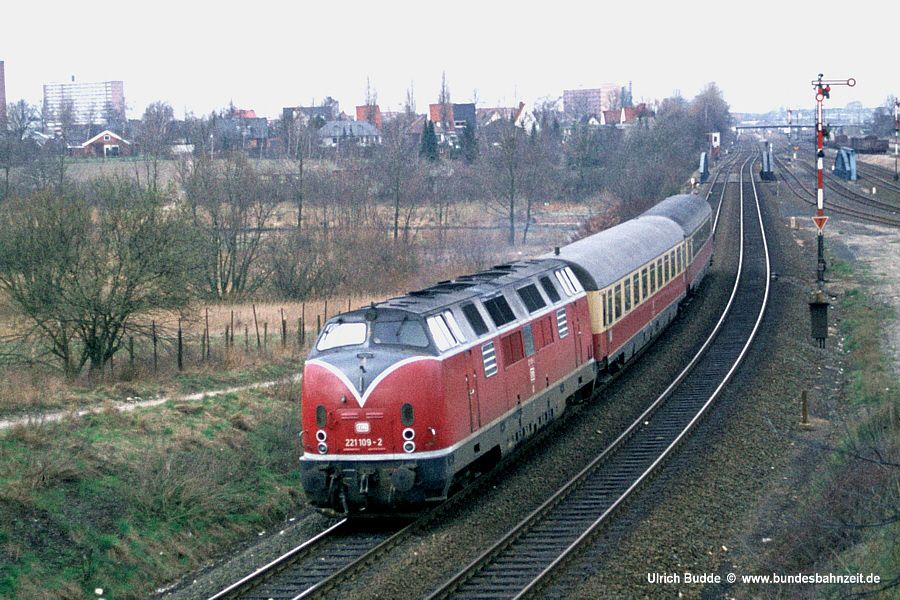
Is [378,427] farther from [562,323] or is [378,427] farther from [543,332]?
[562,323]

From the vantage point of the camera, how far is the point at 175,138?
94.1 metres

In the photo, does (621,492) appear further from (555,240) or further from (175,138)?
(175,138)

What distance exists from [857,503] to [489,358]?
5.72m

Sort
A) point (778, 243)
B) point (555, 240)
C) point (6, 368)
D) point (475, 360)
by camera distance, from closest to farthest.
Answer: point (475, 360)
point (6, 368)
point (778, 243)
point (555, 240)

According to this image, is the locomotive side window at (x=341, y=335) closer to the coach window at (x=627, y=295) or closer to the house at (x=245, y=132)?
the coach window at (x=627, y=295)

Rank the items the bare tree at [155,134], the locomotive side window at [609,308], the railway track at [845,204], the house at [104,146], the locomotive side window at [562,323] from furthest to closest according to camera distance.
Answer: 1. the house at [104,146]
2. the bare tree at [155,134]
3. the railway track at [845,204]
4. the locomotive side window at [609,308]
5. the locomotive side window at [562,323]

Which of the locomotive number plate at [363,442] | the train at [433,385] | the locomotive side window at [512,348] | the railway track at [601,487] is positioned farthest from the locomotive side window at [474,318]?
the railway track at [601,487]

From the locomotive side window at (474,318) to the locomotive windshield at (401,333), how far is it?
1437 mm

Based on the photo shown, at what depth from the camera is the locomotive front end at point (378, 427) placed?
41.3 ft

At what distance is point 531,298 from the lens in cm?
1694

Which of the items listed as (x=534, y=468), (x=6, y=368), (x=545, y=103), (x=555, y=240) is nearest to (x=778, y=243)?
(x=555, y=240)

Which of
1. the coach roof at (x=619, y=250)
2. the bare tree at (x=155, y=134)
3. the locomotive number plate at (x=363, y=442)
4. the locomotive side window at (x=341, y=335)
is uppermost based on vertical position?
the bare tree at (x=155, y=134)

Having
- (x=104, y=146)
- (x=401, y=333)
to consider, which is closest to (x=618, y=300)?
(x=401, y=333)

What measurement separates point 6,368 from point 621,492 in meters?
15.0
